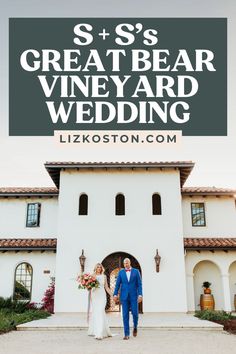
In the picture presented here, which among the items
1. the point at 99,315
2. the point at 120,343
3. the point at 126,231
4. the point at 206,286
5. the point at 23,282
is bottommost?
the point at 120,343

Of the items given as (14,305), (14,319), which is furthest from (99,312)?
(14,305)

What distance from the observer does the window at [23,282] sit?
17203 millimetres

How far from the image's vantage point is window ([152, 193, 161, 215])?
16719 mm

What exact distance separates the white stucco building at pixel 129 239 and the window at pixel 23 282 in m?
0.05

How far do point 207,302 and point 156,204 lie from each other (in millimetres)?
5020

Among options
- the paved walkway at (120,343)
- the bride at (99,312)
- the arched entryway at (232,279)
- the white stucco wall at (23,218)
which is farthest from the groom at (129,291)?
the white stucco wall at (23,218)

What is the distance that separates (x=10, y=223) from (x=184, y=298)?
390 inches

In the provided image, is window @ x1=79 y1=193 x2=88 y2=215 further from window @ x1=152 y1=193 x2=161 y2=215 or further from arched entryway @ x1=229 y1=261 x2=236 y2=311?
arched entryway @ x1=229 y1=261 x2=236 y2=311

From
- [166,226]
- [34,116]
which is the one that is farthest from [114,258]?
[34,116]

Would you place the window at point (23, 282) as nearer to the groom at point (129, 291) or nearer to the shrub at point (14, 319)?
the shrub at point (14, 319)

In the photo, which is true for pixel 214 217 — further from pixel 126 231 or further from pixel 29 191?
pixel 29 191

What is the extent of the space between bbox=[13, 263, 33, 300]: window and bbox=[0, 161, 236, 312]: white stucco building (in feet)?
0.15

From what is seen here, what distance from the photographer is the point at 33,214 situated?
63.2 feet

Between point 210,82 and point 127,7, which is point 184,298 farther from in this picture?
point 127,7
